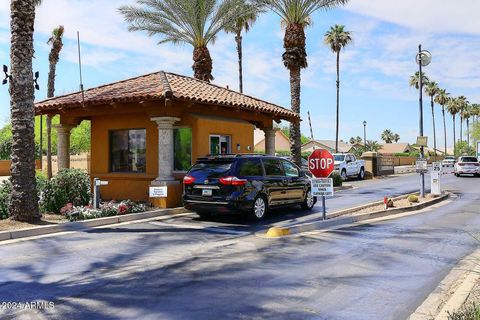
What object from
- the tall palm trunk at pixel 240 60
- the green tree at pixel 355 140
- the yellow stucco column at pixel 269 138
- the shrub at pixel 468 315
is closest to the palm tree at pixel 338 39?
the tall palm trunk at pixel 240 60

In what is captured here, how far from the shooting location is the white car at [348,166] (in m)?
30.9

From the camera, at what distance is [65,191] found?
13344 mm

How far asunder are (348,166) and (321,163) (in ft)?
69.4

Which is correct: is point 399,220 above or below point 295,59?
below

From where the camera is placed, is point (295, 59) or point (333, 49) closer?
point (295, 59)

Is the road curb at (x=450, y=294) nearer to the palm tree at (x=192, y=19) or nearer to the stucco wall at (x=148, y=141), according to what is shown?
the stucco wall at (x=148, y=141)

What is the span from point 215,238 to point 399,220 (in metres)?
5.53

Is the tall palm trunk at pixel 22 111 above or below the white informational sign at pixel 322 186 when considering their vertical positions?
above

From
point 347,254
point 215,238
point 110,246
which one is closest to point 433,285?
point 347,254

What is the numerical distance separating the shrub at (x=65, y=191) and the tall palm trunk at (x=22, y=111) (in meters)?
1.70

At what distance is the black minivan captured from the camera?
11555 millimetres

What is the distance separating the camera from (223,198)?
37.9ft

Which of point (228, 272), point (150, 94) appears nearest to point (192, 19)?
point (150, 94)

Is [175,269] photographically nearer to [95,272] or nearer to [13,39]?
[95,272]
